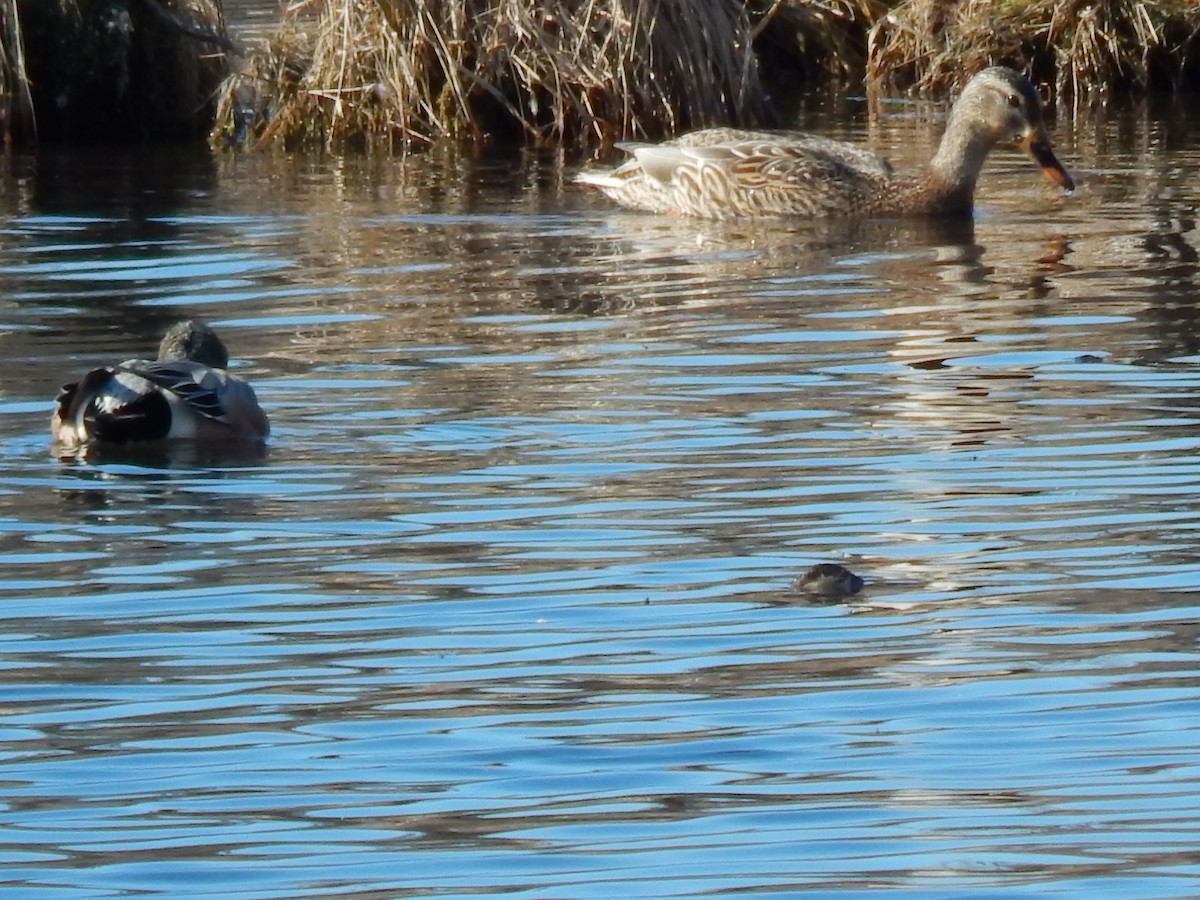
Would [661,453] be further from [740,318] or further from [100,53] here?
[100,53]

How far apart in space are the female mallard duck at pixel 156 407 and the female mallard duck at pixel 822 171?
6719mm

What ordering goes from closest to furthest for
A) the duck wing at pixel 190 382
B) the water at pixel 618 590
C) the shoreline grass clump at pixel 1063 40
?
the water at pixel 618 590 < the duck wing at pixel 190 382 < the shoreline grass clump at pixel 1063 40

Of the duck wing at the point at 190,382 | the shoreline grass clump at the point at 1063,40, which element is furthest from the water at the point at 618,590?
the shoreline grass clump at the point at 1063,40

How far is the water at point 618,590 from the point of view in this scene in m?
4.59

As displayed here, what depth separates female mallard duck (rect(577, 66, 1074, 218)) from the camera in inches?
585

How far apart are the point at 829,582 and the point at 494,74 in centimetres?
1305

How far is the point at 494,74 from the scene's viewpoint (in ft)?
62.3

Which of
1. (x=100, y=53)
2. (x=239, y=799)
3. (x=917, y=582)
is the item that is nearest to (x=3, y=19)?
(x=100, y=53)

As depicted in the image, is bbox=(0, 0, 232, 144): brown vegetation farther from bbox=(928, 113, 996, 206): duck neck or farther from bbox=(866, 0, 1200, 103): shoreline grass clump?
bbox=(928, 113, 996, 206): duck neck

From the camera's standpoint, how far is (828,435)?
850 centimetres

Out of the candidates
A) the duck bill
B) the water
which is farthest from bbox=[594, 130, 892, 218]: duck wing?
the water

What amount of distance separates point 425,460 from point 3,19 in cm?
1134

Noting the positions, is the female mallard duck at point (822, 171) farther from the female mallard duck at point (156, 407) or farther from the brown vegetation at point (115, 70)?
the female mallard duck at point (156, 407)

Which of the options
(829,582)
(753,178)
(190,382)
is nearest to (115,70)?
(753,178)
